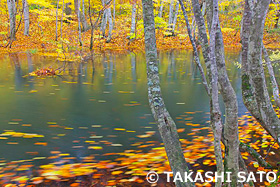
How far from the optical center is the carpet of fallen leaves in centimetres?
401

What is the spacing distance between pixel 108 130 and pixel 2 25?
23470mm

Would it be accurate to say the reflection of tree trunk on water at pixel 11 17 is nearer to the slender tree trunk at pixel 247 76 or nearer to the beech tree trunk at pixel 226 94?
the slender tree trunk at pixel 247 76

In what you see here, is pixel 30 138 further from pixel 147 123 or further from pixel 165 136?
pixel 165 136

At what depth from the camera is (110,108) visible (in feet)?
26.2

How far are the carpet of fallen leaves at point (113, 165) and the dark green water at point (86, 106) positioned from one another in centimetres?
23

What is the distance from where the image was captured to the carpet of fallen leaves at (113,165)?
4012mm

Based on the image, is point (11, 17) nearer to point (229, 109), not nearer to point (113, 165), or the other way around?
point (113, 165)

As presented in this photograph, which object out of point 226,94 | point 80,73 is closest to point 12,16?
point 80,73

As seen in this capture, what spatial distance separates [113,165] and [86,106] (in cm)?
387

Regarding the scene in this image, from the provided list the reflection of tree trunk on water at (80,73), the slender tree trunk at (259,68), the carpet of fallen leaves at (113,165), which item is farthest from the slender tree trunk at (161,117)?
the reflection of tree trunk on water at (80,73)

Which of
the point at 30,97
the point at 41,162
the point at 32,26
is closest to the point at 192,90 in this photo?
the point at 30,97

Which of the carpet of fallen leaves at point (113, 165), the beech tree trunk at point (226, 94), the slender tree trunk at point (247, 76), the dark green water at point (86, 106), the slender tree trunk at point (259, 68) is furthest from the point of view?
the dark green water at point (86, 106)

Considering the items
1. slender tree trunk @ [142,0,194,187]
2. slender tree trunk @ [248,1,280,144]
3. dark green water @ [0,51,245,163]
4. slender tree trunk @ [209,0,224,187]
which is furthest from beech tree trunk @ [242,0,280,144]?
dark green water @ [0,51,245,163]

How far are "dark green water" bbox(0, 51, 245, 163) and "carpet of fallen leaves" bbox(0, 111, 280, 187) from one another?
0.77 feet
